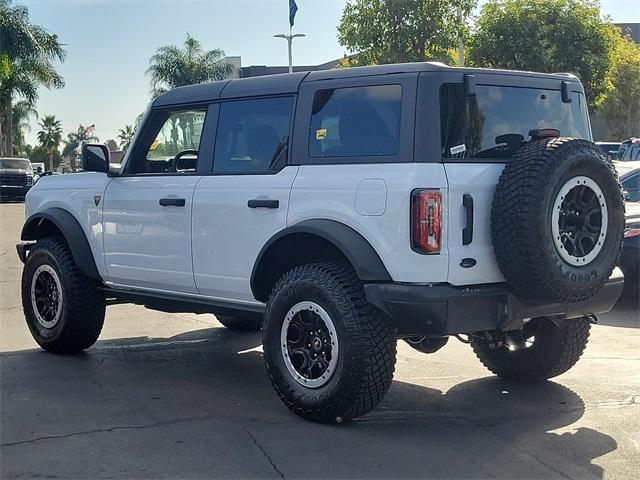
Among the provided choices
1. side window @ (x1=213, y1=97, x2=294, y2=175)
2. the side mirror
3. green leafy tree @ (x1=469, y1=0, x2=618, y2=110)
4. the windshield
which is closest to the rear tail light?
side window @ (x1=213, y1=97, x2=294, y2=175)

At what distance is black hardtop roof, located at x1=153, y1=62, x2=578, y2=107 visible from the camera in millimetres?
4926

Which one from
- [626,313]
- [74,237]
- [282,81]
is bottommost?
[626,313]

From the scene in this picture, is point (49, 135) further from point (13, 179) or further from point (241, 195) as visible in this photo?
point (241, 195)

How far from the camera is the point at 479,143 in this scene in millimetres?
4918

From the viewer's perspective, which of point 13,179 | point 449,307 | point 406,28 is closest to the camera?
point 449,307

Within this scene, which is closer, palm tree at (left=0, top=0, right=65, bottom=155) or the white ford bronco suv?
the white ford bronco suv

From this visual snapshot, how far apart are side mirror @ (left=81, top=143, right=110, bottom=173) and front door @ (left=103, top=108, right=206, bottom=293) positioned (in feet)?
0.45

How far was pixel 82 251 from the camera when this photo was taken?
6688 millimetres

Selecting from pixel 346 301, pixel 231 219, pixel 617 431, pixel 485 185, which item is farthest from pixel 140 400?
pixel 617 431

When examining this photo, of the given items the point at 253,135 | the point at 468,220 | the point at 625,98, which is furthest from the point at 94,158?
the point at 625,98

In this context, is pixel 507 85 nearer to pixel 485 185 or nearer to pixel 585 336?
pixel 485 185

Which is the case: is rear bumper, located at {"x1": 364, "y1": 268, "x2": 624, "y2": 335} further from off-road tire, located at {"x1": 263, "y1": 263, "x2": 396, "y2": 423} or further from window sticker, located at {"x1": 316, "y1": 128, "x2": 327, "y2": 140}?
window sticker, located at {"x1": 316, "y1": 128, "x2": 327, "y2": 140}

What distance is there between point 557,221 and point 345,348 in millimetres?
1322

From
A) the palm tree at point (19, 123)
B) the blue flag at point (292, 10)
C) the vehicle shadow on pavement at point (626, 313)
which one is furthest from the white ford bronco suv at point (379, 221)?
the palm tree at point (19, 123)
